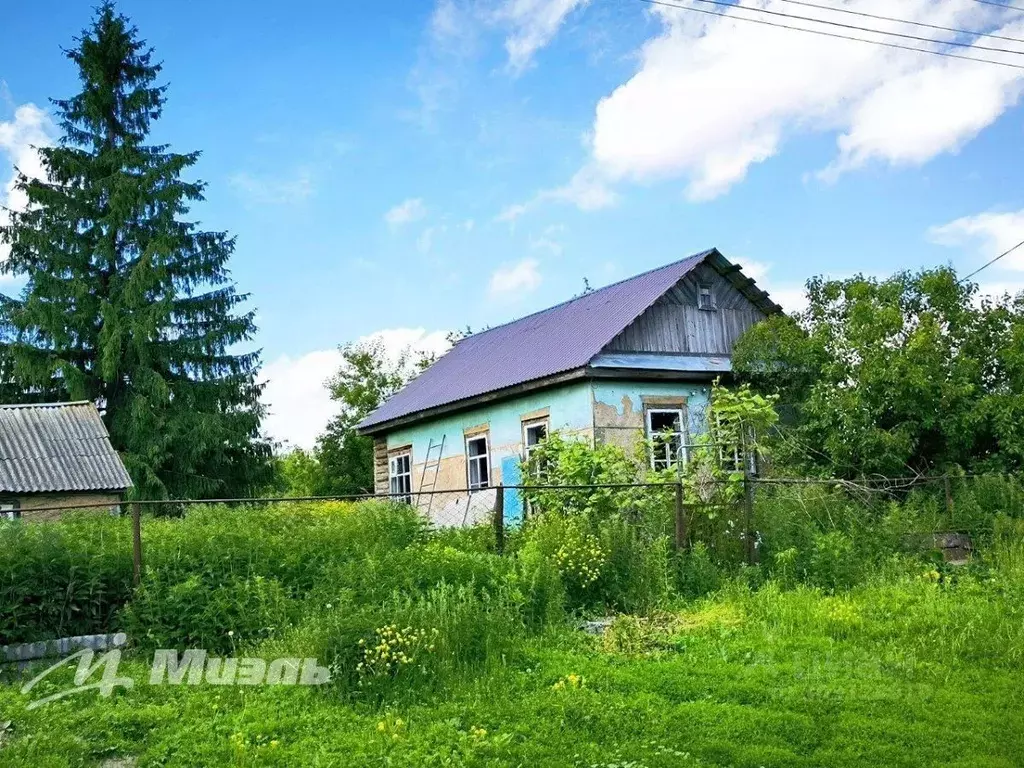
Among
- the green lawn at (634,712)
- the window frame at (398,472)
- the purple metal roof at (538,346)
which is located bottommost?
the green lawn at (634,712)

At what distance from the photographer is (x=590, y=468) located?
13047 mm

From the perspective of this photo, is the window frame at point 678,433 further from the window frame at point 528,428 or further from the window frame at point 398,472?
the window frame at point 398,472

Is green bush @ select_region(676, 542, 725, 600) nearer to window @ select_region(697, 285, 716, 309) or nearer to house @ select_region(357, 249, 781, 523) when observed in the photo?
house @ select_region(357, 249, 781, 523)

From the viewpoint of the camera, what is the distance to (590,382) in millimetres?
15125

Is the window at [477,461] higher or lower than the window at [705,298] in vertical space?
lower

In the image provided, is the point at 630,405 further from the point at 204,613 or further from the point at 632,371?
the point at 204,613

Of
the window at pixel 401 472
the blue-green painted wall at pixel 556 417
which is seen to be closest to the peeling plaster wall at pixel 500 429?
the blue-green painted wall at pixel 556 417

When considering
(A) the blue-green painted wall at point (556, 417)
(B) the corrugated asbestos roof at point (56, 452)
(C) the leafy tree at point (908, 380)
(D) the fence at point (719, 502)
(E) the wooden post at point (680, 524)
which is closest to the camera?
(E) the wooden post at point (680, 524)

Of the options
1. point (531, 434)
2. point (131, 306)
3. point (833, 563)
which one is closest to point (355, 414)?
point (131, 306)

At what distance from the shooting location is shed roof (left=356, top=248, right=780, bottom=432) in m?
16.1

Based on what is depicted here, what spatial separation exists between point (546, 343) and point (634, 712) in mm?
12274

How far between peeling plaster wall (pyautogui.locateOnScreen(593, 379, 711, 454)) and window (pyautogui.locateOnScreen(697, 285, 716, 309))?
176 cm

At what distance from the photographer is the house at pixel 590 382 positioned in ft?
50.3

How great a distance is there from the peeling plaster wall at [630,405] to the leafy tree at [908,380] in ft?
4.95
